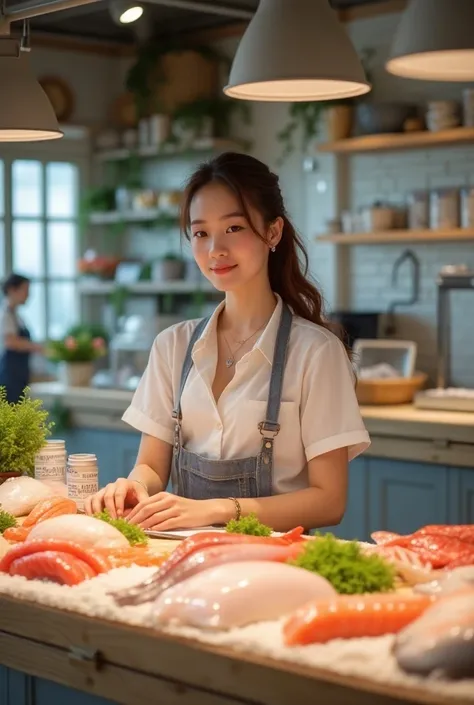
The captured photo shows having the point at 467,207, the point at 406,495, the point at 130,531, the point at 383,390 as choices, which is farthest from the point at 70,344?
the point at 130,531

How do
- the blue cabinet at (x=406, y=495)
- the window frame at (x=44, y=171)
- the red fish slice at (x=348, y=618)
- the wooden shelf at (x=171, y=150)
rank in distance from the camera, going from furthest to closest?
1. the window frame at (x=44, y=171)
2. the wooden shelf at (x=171, y=150)
3. the blue cabinet at (x=406, y=495)
4. the red fish slice at (x=348, y=618)

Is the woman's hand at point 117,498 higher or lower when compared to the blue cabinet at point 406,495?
higher

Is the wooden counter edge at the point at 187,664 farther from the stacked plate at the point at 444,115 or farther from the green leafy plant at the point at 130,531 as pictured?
the stacked plate at the point at 444,115

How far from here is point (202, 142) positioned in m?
7.99

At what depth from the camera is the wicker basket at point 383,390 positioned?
18.6 ft

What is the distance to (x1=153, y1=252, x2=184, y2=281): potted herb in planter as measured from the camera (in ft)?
26.8

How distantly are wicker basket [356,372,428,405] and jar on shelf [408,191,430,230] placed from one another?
1197mm

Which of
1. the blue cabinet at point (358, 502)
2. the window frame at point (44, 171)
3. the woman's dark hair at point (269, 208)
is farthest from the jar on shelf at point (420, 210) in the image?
the woman's dark hair at point (269, 208)

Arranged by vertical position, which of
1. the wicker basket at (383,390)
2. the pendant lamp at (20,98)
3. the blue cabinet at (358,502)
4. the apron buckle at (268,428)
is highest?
the pendant lamp at (20,98)

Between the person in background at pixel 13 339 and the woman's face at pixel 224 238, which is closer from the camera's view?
the woman's face at pixel 224 238

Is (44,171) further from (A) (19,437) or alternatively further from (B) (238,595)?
(B) (238,595)

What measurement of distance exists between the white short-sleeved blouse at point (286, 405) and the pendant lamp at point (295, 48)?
2.25 feet

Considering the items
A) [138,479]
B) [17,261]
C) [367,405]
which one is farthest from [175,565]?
[17,261]

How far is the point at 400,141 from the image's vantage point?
21.5 ft
